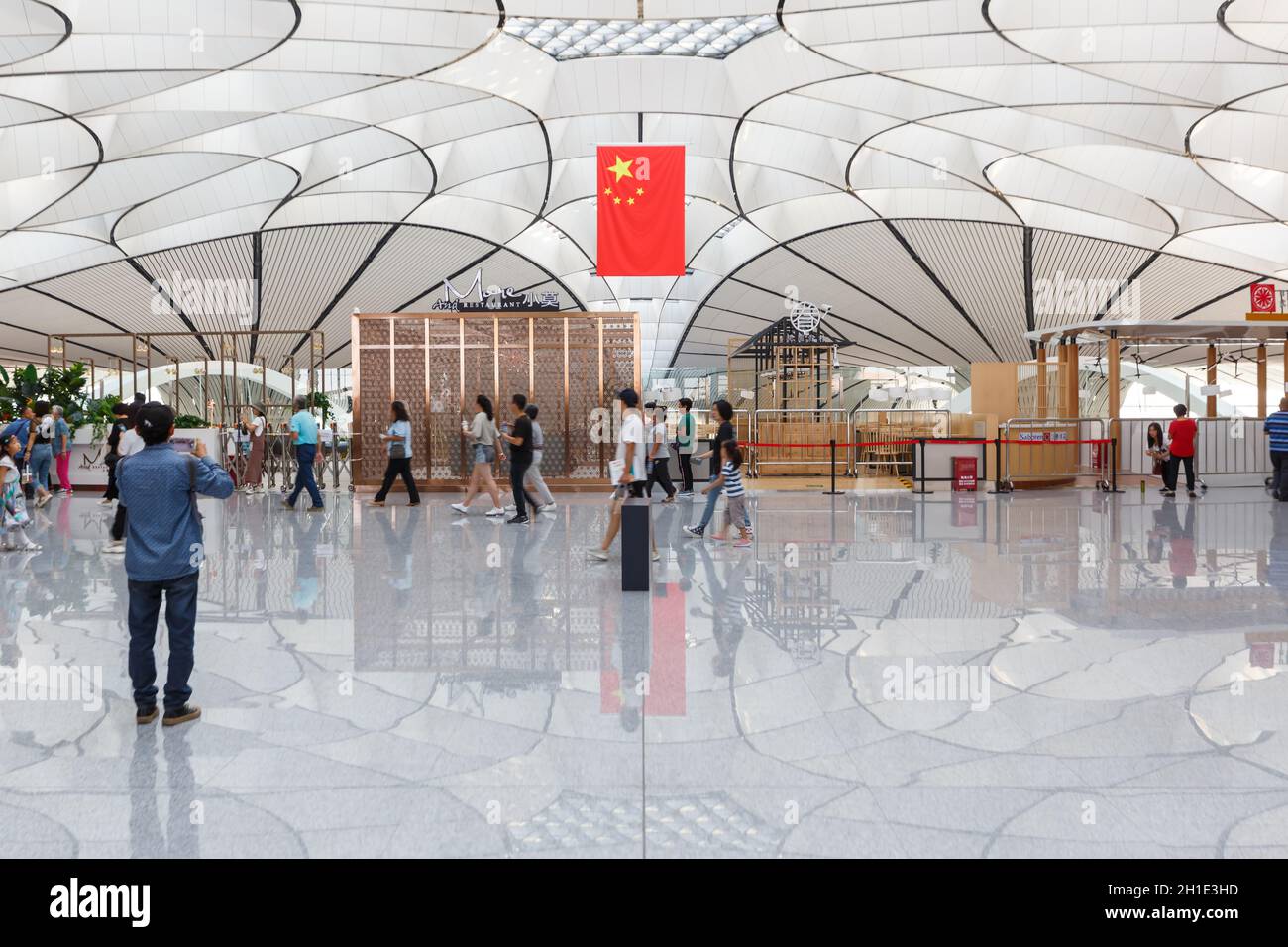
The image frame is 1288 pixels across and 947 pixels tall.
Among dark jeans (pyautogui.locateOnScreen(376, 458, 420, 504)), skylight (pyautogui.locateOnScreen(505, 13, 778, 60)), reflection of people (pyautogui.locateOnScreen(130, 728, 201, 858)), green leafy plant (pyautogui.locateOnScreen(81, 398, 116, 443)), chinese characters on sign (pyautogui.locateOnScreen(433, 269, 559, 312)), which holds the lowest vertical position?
reflection of people (pyautogui.locateOnScreen(130, 728, 201, 858))

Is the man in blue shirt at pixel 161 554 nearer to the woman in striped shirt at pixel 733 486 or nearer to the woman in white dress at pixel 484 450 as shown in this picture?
the woman in striped shirt at pixel 733 486

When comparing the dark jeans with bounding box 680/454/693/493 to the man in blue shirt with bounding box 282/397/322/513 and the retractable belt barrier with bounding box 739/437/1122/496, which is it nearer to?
the retractable belt barrier with bounding box 739/437/1122/496

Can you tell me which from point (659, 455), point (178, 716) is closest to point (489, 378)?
point (659, 455)

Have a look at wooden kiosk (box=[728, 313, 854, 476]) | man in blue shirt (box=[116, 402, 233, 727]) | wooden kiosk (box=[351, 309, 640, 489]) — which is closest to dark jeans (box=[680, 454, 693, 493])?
wooden kiosk (box=[351, 309, 640, 489])

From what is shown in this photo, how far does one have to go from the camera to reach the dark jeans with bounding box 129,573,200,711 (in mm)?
5023

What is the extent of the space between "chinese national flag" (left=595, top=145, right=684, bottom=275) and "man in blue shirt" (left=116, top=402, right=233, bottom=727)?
14332 millimetres

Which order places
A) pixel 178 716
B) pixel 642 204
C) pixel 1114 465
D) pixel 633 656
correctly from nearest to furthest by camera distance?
pixel 178 716
pixel 633 656
pixel 642 204
pixel 1114 465

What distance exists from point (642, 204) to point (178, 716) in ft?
50.8

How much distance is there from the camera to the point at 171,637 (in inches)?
203

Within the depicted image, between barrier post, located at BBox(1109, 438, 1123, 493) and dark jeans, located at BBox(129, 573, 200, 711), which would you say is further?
barrier post, located at BBox(1109, 438, 1123, 493)

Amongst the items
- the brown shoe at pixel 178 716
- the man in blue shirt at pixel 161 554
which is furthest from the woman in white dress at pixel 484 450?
the brown shoe at pixel 178 716

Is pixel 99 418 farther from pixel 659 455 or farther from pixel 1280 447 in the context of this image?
pixel 1280 447

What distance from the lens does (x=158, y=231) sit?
37469 millimetres

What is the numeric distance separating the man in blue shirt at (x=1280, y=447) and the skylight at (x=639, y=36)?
44.5 feet
